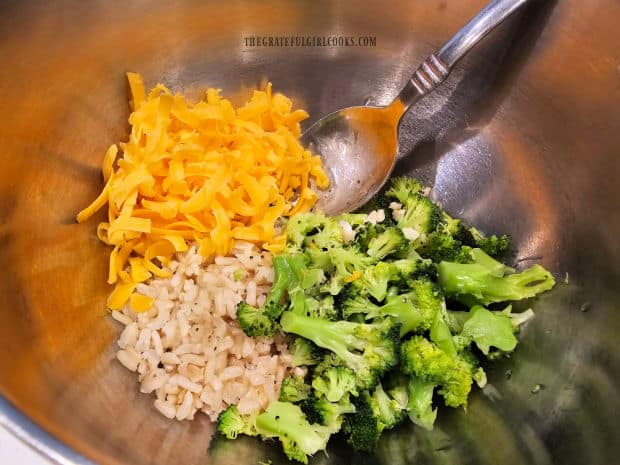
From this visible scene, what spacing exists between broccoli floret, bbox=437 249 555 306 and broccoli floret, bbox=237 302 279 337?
0.64 m

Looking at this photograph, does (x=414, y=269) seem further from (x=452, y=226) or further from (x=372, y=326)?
(x=452, y=226)

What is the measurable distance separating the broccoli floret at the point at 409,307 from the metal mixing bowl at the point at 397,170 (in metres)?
0.35

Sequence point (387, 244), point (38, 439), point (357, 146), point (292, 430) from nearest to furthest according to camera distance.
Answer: point (38, 439)
point (292, 430)
point (387, 244)
point (357, 146)

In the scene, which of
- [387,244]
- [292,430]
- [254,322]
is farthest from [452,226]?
[292,430]

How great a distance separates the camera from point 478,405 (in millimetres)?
1927

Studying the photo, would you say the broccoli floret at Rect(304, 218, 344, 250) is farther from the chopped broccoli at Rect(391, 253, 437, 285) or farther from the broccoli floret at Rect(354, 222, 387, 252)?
the chopped broccoli at Rect(391, 253, 437, 285)

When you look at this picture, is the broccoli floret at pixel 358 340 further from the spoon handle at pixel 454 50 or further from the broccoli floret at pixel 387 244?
the spoon handle at pixel 454 50

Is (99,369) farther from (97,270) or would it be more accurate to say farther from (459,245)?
(459,245)

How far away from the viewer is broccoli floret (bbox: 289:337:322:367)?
188 centimetres

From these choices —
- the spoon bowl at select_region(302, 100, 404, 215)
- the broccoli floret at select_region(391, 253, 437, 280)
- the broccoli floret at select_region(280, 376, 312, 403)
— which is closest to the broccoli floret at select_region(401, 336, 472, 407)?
the broccoli floret at select_region(391, 253, 437, 280)

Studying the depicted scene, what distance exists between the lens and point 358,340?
183 cm

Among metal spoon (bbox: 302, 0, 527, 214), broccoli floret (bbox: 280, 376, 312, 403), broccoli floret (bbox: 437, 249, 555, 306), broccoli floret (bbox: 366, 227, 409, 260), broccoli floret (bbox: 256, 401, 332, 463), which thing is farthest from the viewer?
metal spoon (bbox: 302, 0, 527, 214)

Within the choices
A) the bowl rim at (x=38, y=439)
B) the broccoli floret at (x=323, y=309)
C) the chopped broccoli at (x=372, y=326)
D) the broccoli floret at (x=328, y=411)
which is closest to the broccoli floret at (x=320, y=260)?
the chopped broccoli at (x=372, y=326)

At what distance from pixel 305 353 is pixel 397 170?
39.9 inches
